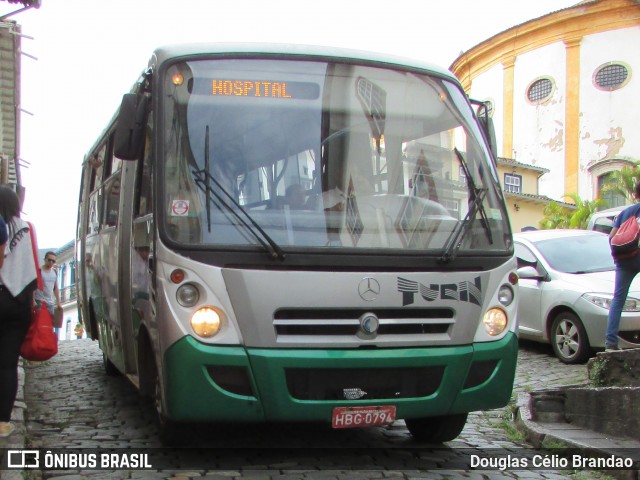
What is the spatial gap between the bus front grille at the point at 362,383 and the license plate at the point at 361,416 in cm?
6

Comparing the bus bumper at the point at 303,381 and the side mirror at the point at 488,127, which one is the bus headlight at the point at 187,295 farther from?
the side mirror at the point at 488,127

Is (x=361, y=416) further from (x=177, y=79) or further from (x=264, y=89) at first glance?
(x=177, y=79)

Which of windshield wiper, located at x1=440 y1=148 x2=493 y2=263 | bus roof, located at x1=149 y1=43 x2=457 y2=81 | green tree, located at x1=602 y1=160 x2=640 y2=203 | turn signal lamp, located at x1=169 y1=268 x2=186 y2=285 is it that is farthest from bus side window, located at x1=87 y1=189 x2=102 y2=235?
green tree, located at x1=602 y1=160 x2=640 y2=203

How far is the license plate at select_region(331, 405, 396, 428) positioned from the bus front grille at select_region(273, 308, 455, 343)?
426mm

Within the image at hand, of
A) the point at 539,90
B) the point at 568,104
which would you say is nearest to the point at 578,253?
the point at 568,104

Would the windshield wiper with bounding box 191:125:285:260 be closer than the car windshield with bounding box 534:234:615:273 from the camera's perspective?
Yes

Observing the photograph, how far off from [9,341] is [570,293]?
694 cm

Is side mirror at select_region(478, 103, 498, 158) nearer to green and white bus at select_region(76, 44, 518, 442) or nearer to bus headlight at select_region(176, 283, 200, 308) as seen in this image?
green and white bus at select_region(76, 44, 518, 442)

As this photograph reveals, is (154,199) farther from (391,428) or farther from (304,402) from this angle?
(391,428)

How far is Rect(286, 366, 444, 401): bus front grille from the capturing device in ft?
16.1

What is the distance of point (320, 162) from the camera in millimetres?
5332

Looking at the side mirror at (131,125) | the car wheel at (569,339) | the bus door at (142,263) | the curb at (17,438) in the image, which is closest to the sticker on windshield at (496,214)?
the bus door at (142,263)

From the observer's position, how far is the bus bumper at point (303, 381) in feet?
15.8

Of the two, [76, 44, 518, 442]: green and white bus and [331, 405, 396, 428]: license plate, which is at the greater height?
[76, 44, 518, 442]: green and white bus
